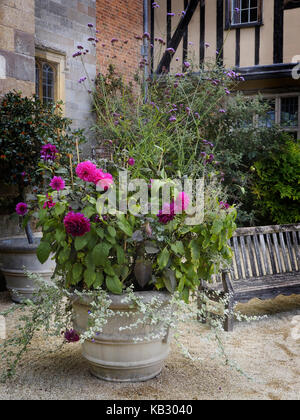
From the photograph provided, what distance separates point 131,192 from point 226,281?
1420mm

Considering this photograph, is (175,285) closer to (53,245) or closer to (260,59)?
(53,245)

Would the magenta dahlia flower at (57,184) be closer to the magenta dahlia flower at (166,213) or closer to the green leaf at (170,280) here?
the magenta dahlia flower at (166,213)

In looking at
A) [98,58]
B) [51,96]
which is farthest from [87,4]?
[51,96]

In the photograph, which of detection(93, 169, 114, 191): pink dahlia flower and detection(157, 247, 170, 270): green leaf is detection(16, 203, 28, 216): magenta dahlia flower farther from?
detection(157, 247, 170, 270): green leaf

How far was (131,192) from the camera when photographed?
251 centimetres

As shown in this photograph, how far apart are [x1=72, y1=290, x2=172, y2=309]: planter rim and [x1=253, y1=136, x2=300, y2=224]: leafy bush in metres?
4.86

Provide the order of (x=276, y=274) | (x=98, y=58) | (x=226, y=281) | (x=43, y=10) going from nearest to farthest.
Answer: (x=226, y=281)
(x=276, y=274)
(x=43, y=10)
(x=98, y=58)

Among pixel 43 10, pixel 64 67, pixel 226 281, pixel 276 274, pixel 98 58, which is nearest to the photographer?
pixel 226 281

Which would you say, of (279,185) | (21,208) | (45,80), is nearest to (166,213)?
(21,208)

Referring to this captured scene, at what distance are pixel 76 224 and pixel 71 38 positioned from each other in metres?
5.83

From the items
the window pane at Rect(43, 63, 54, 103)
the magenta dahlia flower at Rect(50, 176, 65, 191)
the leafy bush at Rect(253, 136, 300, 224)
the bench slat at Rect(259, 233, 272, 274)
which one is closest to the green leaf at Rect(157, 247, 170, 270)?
the magenta dahlia flower at Rect(50, 176, 65, 191)

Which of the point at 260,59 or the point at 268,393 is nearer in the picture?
the point at 268,393

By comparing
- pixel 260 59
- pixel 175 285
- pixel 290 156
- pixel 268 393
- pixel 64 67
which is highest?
pixel 260 59

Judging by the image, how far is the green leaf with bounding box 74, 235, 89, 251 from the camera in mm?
2244
